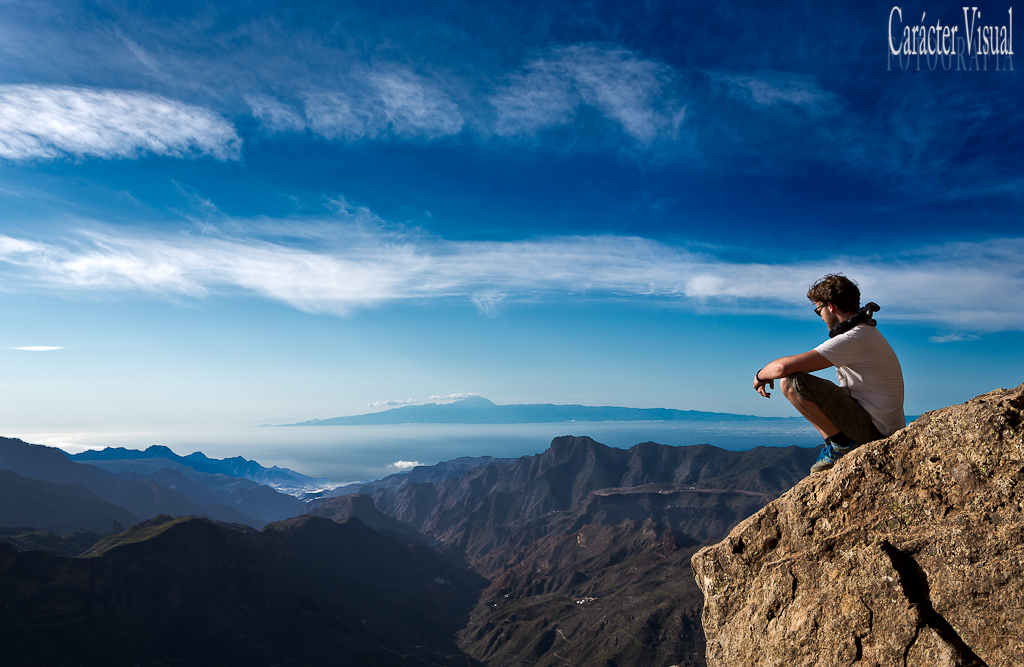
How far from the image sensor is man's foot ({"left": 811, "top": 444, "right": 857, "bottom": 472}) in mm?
6996

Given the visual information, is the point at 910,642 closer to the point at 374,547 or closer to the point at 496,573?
the point at 374,547

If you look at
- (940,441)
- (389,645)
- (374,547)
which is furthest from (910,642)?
(374,547)

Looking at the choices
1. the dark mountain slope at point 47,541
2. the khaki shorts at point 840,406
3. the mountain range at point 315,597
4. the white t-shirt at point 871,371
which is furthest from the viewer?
the dark mountain slope at point 47,541

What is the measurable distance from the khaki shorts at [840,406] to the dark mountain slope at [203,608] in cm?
9935

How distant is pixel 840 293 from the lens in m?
6.75

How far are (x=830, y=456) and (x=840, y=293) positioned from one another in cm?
223

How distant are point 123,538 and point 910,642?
12703 centimetres

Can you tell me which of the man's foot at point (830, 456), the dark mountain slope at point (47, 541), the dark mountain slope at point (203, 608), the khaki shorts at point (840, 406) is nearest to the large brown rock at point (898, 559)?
the man's foot at point (830, 456)

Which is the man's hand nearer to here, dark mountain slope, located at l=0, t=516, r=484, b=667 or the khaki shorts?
the khaki shorts

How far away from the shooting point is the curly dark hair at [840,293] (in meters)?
6.70

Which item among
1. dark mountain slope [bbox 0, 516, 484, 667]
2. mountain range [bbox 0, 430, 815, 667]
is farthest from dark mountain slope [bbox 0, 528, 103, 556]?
dark mountain slope [bbox 0, 516, 484, 667]

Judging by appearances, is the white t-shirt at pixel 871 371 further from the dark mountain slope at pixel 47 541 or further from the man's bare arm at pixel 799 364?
the dark mountain slope at pixel 47 541

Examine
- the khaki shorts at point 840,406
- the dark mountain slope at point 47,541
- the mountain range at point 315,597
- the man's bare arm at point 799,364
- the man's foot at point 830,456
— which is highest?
the man's bare arm at point 799,364

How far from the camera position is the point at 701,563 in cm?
759
